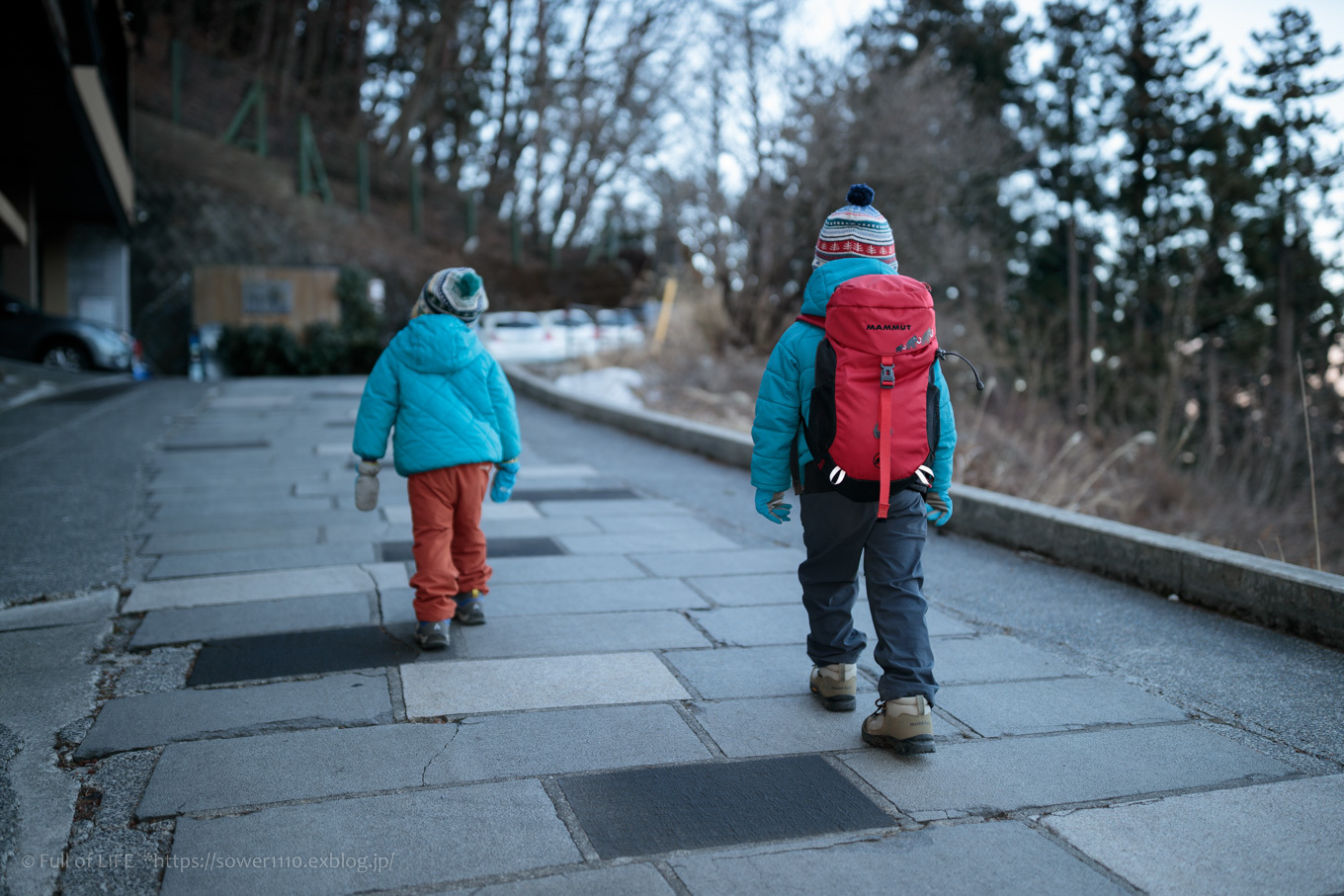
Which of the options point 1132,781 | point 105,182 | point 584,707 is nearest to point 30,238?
point 105,182

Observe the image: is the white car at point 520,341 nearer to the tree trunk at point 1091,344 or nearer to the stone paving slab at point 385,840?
the tree trunk at point 1091,344

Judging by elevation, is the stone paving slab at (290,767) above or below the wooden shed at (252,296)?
below

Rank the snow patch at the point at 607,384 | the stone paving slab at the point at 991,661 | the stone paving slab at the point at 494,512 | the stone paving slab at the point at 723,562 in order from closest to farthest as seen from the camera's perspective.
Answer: the stone paving slab at the point at 991,661
the stone paving slab at the point at 723,562
the stone paving slab at the point at 494,512
the snow patch at the point at 607,384

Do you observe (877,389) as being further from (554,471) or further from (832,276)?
(554,471)

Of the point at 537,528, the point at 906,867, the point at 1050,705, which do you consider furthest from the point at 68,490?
the point at 906,867

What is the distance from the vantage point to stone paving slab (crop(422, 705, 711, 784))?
286cm

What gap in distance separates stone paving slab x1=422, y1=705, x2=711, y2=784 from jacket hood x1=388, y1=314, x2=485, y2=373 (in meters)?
1.38

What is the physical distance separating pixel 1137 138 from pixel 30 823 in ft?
83.7

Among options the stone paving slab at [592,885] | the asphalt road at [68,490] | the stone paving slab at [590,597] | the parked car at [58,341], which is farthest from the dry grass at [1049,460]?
the parked car at [58,341]

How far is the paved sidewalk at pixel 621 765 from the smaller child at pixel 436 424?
1.27 ft

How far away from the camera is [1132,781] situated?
2.86 metres

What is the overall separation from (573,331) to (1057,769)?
2253 cm

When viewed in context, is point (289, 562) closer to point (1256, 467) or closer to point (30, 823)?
point (30, 823)

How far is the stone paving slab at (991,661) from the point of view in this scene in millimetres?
3725
